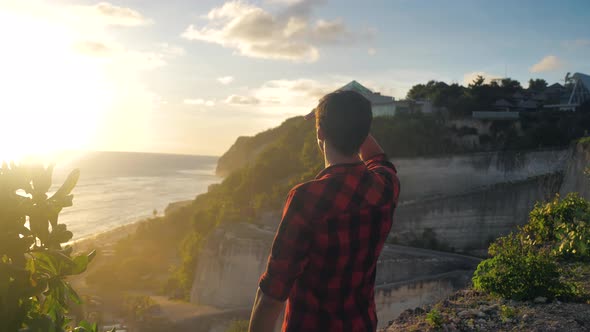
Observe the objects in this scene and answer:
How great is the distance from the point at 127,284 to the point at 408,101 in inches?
1203

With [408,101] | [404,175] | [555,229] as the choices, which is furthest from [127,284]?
[555,229]

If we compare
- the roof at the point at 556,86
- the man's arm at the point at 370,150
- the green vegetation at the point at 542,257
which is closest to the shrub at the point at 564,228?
the green vegetation at the point at 542,257

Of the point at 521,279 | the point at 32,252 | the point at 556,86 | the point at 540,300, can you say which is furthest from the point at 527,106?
the point at 32,252

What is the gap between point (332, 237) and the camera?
214cm

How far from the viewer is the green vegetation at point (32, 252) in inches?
73.6

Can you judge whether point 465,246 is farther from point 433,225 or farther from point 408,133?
point 408,133

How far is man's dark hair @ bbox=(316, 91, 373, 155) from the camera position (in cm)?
221

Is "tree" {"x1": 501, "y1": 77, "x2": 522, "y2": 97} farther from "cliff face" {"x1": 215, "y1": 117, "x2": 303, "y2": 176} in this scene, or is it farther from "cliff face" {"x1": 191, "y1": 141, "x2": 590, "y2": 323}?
"cliff face" {"x1": 215, "y1": 117, "x2": 303, "y2": 176}

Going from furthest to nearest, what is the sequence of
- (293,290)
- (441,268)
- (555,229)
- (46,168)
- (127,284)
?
(127,284)
(441,268)
(555,229)
(293,290)
(46,168)

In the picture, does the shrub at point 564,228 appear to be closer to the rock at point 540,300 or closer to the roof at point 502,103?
the rock at point 540,300

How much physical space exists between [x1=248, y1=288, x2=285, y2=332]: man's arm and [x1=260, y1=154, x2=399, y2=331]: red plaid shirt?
0.05 metres

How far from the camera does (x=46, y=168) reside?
1951 millimetres

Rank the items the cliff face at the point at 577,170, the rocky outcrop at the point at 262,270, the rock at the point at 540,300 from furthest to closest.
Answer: the cliff face at the point at 577,170, the rocky outcrop at the point at 262,270, the rock at the point at 540,300

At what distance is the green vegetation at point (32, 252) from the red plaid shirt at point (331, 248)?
981mm
